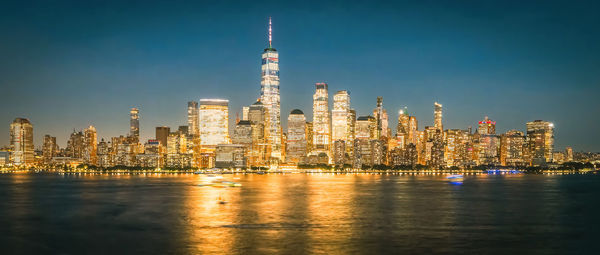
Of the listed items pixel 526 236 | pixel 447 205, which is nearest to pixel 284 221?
pixel 526 236

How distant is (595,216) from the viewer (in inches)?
3108

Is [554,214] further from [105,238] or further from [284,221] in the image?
[105,238]

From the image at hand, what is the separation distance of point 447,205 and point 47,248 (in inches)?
2497

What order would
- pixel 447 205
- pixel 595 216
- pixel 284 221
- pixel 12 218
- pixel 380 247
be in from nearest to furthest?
pixel 380 247 → pixel 284 221 → pixel 12 218 → pixel 595 216 → pixel 447 205

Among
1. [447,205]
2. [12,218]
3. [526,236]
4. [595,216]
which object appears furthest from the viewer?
[447,205]

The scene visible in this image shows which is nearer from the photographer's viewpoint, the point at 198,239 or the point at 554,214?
the point at 198,239

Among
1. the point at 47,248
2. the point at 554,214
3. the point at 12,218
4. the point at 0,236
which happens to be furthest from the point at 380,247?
the point at 12,218

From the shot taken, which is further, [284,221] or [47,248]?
[284,221]

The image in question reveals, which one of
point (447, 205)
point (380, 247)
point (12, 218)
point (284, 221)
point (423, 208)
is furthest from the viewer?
point (447, 205)

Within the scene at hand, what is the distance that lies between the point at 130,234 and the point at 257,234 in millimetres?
13030

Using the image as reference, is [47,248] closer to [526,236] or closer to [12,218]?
[12,218]

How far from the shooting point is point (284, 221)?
67.4 m

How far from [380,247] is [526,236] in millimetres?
17337

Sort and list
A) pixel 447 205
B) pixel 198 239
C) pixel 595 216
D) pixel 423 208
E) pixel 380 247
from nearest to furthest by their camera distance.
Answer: pixel 380 247, pixel 198 239, pixel 595 216, pixel 423 208, pixel 447 205
